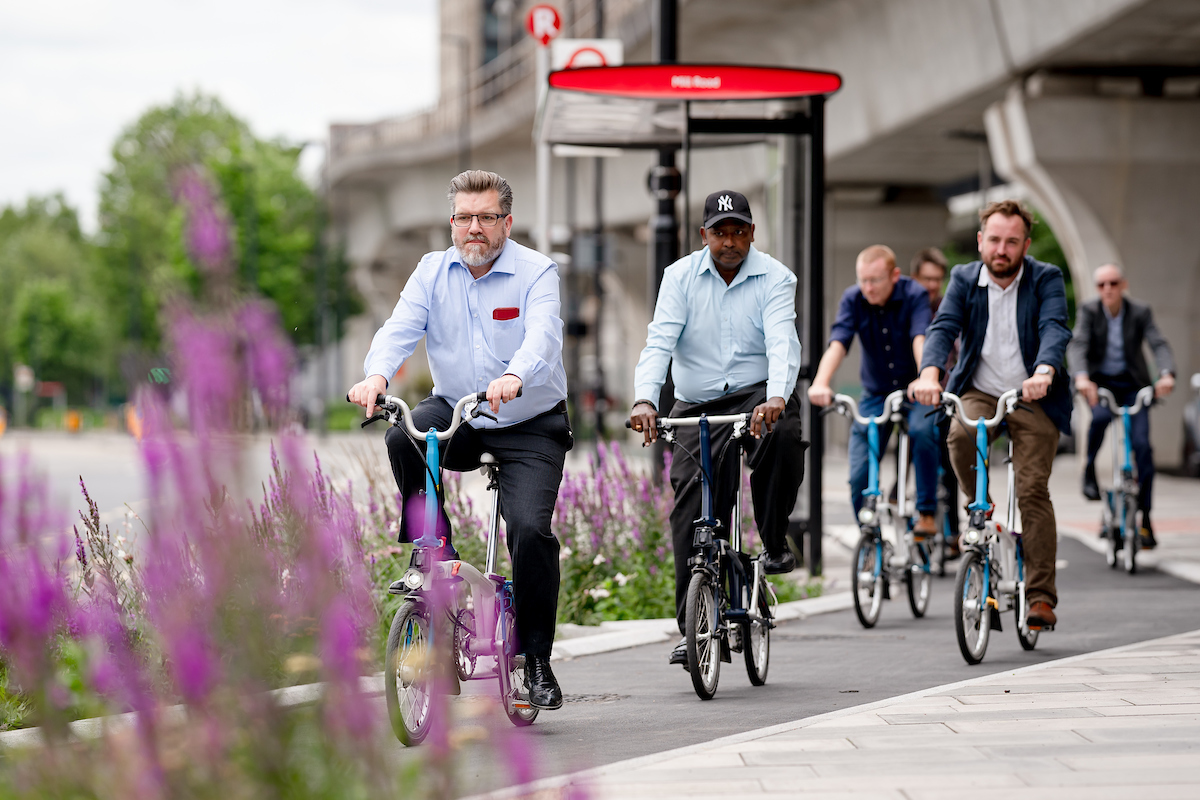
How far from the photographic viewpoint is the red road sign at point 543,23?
15852 mm

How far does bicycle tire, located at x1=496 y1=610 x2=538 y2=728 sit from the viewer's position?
568 centimetres

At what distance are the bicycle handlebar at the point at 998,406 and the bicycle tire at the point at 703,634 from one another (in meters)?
1.64

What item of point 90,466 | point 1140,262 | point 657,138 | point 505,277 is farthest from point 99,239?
point 505,277

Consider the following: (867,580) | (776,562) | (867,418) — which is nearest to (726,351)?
(776,562)

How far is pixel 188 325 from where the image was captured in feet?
8.57

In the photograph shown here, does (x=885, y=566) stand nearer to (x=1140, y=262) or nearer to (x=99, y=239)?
(x=1140, y=262)

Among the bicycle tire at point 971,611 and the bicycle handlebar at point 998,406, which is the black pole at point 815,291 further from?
the bicycle tire at point 971,611

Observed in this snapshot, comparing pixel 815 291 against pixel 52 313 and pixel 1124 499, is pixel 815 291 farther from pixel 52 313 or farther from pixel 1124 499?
pixel 52 313

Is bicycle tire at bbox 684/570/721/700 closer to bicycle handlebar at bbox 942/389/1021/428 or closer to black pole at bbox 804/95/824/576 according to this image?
bicycle handlebar at bbox 942/389/1021/428

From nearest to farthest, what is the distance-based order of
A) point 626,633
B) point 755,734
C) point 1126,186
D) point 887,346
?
point 755,734, point 626,633, point 887,346, point 1126,186

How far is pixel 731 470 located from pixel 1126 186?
17.4 m

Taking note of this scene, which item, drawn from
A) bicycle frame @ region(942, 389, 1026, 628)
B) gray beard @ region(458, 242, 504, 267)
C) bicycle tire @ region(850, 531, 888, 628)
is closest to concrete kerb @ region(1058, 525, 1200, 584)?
bicycle tire @ region(850, 531, 888, 628)

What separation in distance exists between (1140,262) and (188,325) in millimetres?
22014

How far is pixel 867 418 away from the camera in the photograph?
31.0 feet
